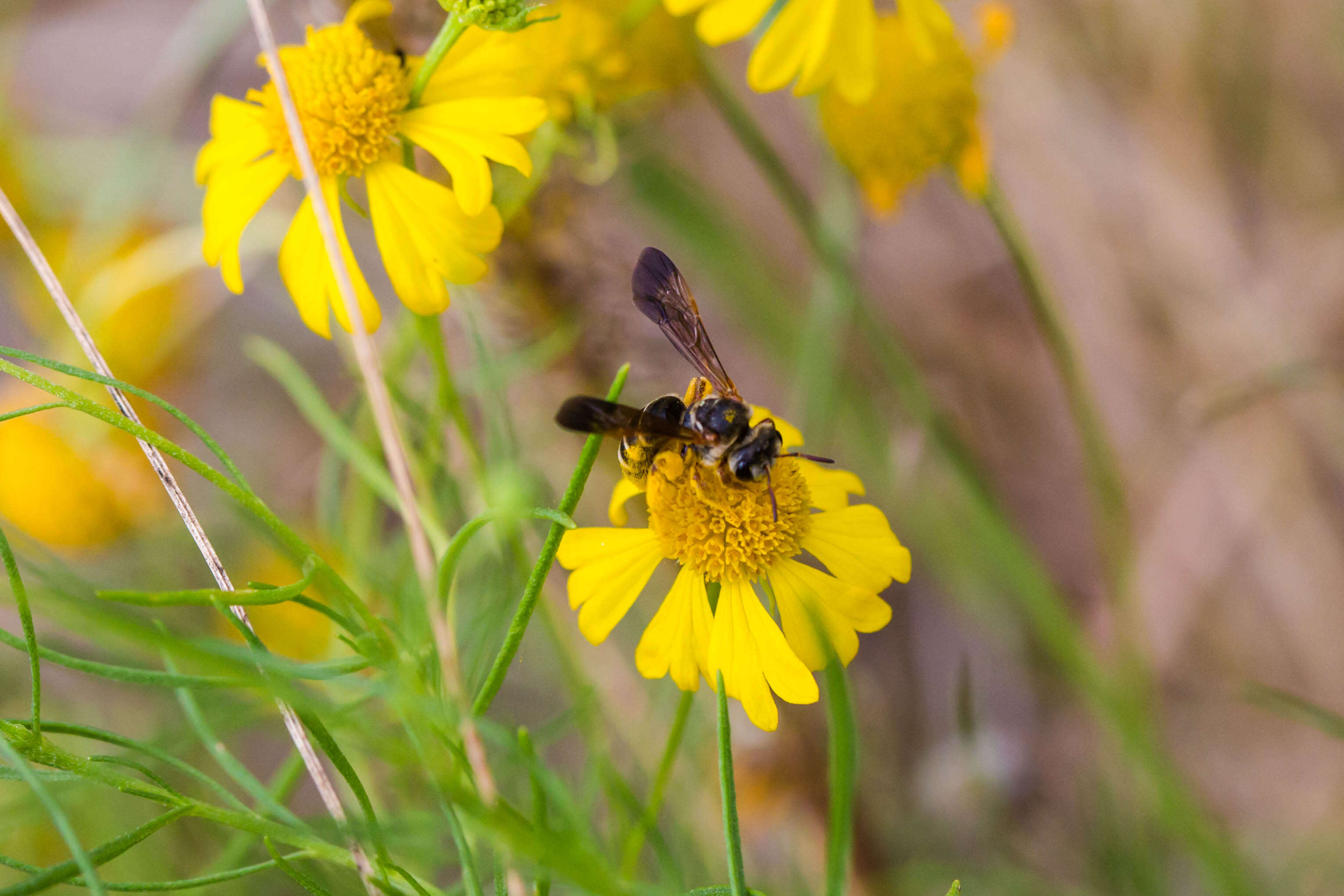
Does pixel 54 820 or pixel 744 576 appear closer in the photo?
pixel 54 820

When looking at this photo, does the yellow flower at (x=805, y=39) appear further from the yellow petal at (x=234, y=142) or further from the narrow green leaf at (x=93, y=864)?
the narrow green leaf at (x=93, y=864)

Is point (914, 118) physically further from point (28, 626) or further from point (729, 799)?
point (28, 626)

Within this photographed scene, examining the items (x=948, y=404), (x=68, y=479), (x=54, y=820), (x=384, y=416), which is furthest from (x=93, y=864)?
(x=948, y=404)

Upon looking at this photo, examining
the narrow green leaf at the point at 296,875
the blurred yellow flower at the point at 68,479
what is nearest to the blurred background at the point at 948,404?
the blurred yellow flower at the point at 68,479

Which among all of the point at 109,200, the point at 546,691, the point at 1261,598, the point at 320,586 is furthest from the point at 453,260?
the point at 1261,598

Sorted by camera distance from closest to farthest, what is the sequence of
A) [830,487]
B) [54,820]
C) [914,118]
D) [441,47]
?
[54,820]
[441,47]
[830,487]
[914,118]
